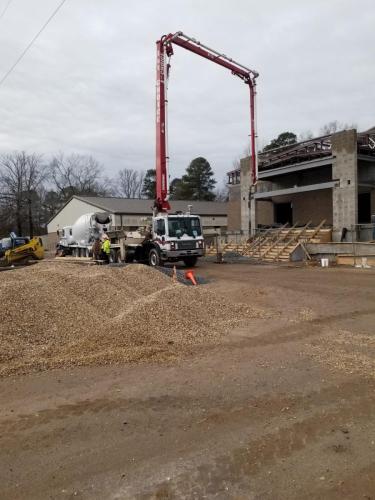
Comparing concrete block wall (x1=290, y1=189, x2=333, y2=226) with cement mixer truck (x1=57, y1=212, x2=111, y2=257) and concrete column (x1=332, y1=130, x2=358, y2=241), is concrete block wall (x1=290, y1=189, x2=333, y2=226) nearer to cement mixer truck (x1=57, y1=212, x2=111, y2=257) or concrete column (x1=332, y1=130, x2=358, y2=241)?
concrete column (x1=332, y1=130, x2=358, y2=241)

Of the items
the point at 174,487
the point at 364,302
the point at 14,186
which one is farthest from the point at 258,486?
the point at 14,186

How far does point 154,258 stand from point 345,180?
12890 mm

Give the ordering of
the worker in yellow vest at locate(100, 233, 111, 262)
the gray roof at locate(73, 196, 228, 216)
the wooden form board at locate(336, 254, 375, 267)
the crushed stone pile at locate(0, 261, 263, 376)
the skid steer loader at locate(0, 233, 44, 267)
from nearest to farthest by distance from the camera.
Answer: the crushed stone pile at locate(0, 261, 263, 376) → the wooden form board at locate(336, 254, 375, 267) → the worker in yellow vest at locate(100, 233, 111, 262) → the skid steer loader at locate(0, 233, 44, 267) → the gray roof at locate(73, 196, 228, 216)

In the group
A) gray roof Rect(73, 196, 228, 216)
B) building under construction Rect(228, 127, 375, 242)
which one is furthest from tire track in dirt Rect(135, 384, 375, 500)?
gray roof Rect(73, 196, 228, 216)

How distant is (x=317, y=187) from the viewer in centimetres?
2842

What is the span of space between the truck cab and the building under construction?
950 centimetres

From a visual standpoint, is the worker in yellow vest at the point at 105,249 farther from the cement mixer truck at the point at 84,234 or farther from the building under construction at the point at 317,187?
the building under construction at the point at 317,187

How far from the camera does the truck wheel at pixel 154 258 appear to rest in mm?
21362

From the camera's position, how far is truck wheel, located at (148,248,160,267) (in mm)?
21362

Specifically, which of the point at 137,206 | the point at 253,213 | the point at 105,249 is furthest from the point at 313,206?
the point at 137,206

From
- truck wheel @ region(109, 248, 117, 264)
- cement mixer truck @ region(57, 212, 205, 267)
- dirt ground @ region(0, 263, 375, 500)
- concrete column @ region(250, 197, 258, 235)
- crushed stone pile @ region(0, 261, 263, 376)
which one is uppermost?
concrete column @ region(250, 197, 258, 235)

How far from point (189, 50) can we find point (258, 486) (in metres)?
23.5

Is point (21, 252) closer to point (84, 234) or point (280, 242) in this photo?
point (84, 234)

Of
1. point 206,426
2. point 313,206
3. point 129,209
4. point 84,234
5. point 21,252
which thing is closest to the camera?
point 206,426
